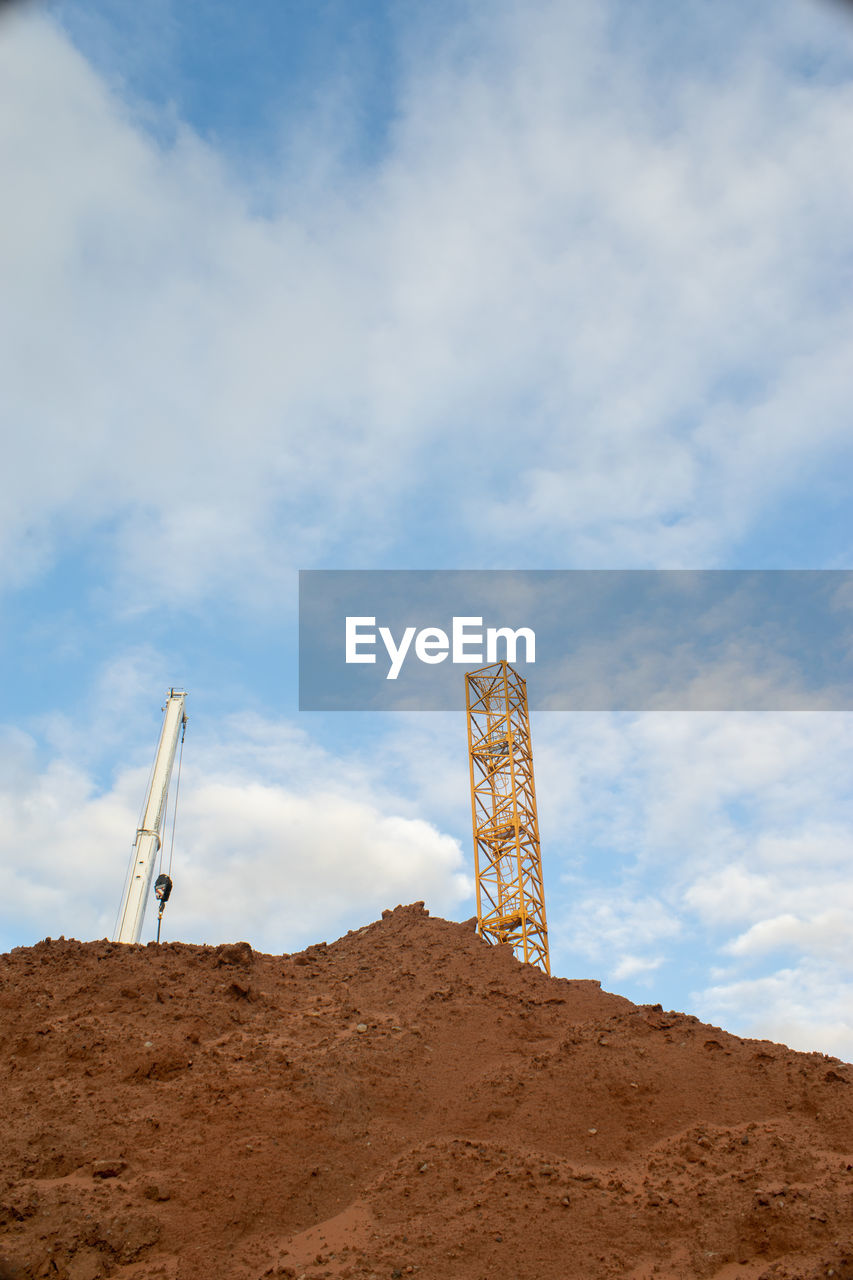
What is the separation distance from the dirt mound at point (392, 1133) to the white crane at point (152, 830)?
7.77 metres

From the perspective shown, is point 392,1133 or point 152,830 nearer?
point 392,1133

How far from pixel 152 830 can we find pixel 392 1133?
51.0ft

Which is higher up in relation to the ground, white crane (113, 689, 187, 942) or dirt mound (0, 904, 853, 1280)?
white crane (113, 689, 187, 942)

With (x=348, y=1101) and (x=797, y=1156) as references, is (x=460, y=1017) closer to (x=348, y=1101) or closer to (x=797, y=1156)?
(x=348, y=1101)

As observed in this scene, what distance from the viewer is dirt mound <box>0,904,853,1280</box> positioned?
10.4 m

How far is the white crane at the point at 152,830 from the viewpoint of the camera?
25000mm

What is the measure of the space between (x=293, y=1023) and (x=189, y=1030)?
6.09 ft

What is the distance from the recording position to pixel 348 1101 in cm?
1347

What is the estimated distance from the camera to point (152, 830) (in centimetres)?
2641

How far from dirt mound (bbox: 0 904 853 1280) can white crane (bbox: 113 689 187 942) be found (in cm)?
777

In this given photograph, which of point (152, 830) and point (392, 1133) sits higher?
point (152, 830)

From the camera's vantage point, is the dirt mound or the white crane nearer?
the dirt mound

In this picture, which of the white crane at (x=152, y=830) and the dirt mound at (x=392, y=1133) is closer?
the dirt mound at (x=392, y=1133)

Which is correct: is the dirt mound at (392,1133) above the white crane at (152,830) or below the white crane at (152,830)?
below
